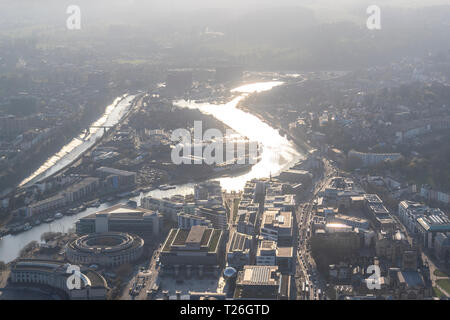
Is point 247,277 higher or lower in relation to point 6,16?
lower

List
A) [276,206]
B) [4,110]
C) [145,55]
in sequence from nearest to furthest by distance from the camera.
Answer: [276,206]
[4,110]
[145,55]

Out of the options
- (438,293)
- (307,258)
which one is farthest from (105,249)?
(438,293)

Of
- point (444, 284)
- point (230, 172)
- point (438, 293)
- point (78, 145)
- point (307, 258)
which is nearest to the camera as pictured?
point (438, 293)

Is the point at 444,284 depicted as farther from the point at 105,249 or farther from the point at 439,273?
the point at 105,249

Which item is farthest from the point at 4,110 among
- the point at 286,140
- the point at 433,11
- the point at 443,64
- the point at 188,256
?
the point at 433,11

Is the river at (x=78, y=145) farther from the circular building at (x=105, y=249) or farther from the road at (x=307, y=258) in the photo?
the road at (x=307, y=258)

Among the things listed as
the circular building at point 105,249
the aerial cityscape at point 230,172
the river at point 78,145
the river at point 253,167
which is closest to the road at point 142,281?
the aerial cityscape at point 230,172

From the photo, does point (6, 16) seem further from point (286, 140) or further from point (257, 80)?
point (286, 140)
